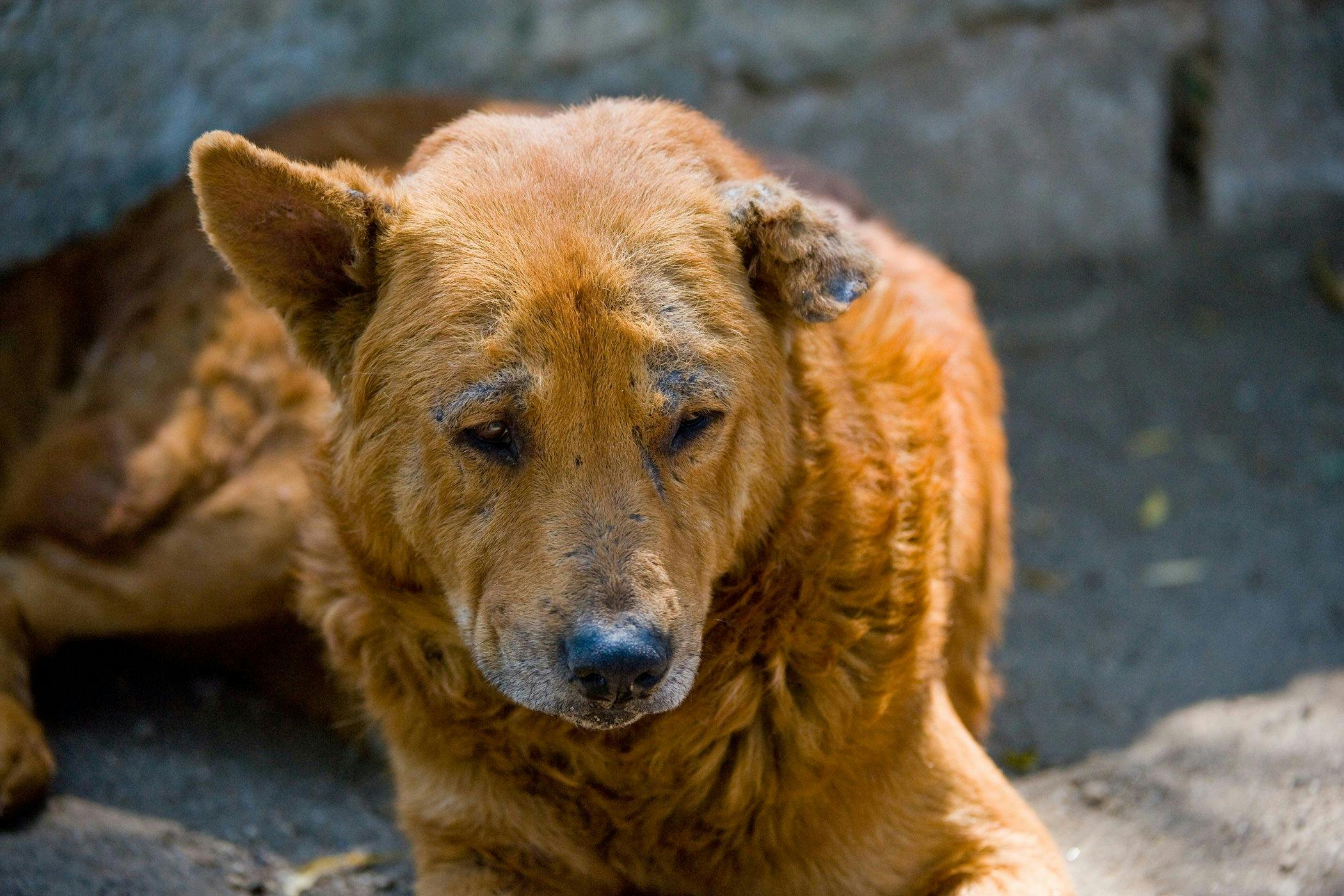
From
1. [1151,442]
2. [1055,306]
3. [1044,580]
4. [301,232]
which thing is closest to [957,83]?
[1055,306]

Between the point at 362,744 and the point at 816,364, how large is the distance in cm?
219

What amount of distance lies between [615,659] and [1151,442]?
4.16m

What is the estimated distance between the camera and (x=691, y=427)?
276cm

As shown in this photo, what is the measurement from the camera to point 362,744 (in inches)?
171

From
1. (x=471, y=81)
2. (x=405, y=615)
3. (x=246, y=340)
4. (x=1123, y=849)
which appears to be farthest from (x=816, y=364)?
(x=471, y=81)

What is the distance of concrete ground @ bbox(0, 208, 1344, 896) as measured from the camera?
3.36m

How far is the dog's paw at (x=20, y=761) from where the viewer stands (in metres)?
3.40

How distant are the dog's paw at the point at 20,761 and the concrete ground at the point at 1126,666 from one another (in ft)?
0.26

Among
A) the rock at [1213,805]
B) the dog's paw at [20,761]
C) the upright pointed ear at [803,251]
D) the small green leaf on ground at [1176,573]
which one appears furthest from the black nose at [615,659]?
the small green leaf on ground at [1176,573]

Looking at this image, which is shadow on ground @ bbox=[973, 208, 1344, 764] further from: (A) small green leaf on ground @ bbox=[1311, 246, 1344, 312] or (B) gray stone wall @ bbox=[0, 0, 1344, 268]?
(B) gray stone wall @ bbox=[0, 0, 1344, 268]

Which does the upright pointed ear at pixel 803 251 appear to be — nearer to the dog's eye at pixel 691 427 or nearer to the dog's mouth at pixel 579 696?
the dog's eye at pixel 691 427

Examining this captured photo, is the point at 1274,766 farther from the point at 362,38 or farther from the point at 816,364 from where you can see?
the point at 362,38

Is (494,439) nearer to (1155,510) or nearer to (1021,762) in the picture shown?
(1021,762)

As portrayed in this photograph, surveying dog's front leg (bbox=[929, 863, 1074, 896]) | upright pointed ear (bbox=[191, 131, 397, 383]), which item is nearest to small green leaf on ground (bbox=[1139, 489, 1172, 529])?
dog's front leg (bbox=[929, 863, 1074, 896])
